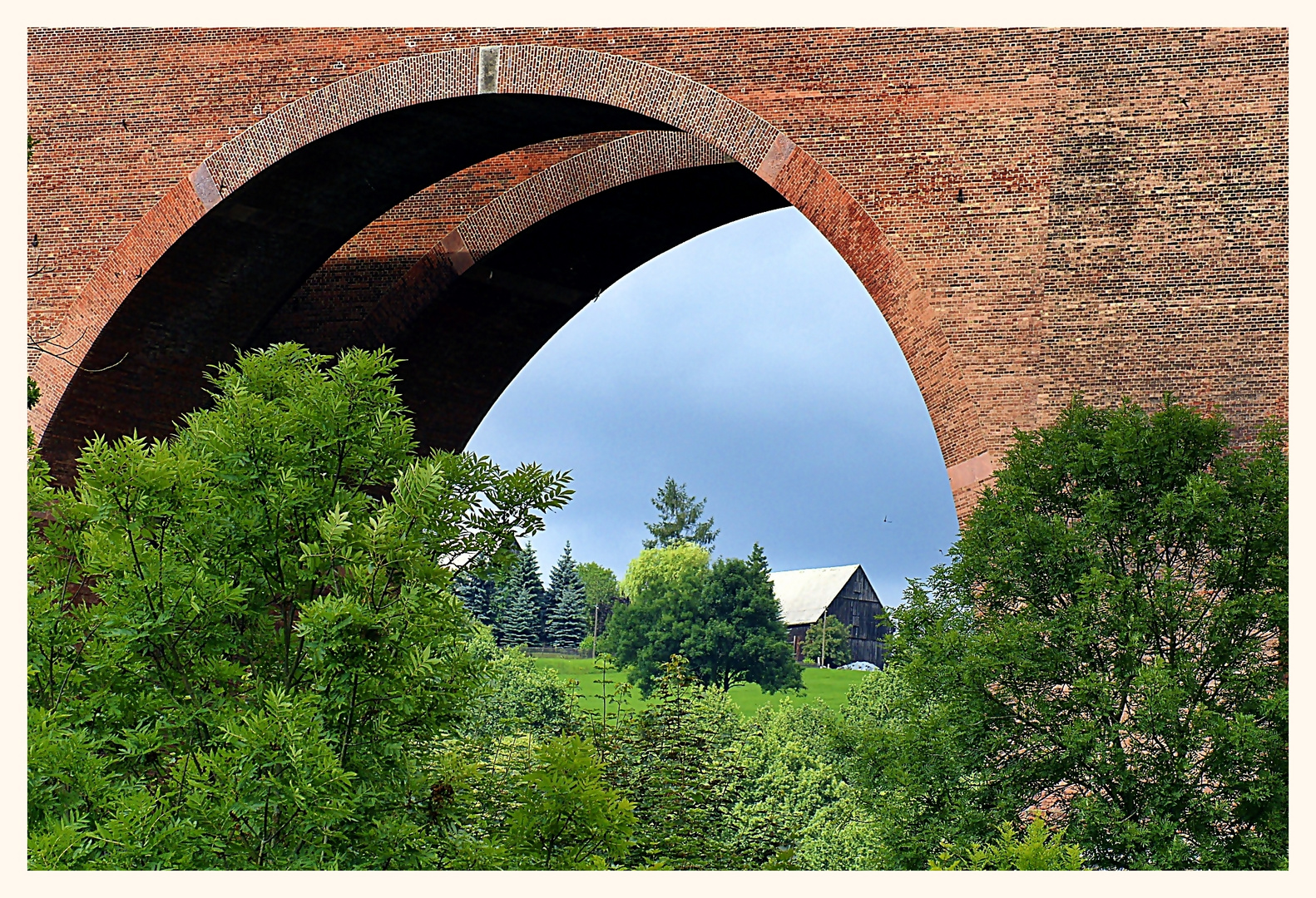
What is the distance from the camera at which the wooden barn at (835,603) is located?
269 feet

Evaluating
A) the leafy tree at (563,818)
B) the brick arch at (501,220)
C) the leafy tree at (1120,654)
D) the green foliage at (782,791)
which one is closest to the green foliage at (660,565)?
the green foliage at (782,791)

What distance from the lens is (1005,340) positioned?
13711 mm

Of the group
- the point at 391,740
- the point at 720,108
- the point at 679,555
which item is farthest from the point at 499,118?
the point at 679,555

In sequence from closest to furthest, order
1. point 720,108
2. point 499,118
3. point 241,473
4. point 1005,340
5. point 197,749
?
1. point 197,749
2. point 241,473
3. point 1005,340
4. point 720,108
5. point 499,118

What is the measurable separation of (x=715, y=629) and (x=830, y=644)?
17.8m

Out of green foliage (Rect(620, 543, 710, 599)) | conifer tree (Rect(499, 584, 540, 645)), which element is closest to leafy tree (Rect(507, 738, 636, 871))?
conifer tree (Rect(499, 584, 540, 645))

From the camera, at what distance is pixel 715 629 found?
63.2 m

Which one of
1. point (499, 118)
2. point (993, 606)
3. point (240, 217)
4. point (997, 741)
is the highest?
point (499, 118)

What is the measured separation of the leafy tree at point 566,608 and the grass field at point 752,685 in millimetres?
2933

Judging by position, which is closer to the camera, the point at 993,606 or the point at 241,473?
the point at 241,473

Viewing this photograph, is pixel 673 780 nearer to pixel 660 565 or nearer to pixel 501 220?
pixel 501 220

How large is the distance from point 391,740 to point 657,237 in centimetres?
1313

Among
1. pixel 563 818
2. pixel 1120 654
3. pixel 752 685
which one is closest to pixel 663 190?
pixel 1120 654

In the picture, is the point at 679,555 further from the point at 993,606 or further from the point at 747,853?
the point at 993,606
